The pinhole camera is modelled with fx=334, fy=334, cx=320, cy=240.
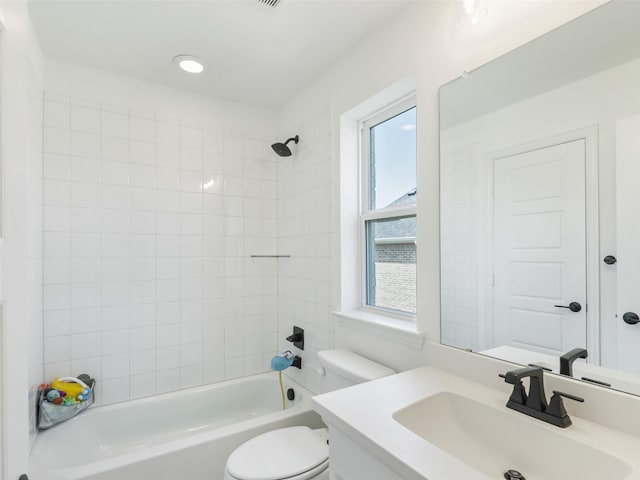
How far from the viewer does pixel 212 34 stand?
1684mm

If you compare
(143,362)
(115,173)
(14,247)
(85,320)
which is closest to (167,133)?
(115,173)

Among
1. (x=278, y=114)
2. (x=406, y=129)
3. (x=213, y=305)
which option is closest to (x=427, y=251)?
(x=406, y=129)

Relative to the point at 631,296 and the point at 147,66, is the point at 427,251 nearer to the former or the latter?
the point at 631,296

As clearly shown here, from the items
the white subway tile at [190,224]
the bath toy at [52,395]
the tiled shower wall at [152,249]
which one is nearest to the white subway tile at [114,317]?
the tiled shower wall at [152,249]

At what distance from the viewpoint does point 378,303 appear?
1.91m

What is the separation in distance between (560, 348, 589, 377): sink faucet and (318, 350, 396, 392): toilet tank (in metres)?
0.67

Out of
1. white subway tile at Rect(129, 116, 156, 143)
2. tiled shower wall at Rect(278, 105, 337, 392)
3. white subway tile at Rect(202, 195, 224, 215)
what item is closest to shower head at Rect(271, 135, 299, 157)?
Result: tiled shower wall at Rect(278, 105, 337, 392)

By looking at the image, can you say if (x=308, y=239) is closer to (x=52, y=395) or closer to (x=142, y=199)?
(x=142, y=199)

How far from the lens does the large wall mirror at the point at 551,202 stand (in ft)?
2.89

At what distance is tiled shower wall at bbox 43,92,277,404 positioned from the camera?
76.5 inches

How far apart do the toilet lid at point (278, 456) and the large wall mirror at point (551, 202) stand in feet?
2.41

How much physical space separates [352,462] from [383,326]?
72 centimetres

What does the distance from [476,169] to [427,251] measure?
0.37 meters

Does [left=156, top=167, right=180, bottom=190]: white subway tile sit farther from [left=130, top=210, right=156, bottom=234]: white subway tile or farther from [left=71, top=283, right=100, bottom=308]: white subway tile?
[left=71, top=283, right=100, bottom=308]: white subway tile
